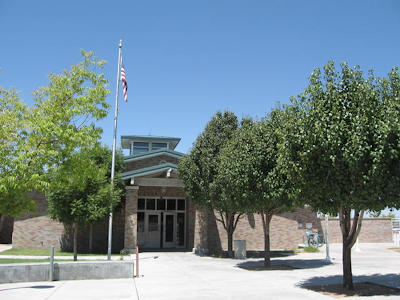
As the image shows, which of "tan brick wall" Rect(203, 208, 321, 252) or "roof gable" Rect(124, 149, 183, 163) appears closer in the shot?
"tan brick wall" Rect(203, 208, 321, 252)

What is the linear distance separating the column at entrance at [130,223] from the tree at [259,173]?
25.3 feet

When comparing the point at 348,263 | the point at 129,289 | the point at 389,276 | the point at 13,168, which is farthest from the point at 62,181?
the point at 389,276

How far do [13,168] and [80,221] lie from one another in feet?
27.7

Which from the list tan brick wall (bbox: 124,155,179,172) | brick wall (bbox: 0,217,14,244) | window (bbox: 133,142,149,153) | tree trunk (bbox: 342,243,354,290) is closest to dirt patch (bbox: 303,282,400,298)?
tree trunk (bbox: 342,243,354,290)

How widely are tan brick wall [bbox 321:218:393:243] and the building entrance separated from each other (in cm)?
1307

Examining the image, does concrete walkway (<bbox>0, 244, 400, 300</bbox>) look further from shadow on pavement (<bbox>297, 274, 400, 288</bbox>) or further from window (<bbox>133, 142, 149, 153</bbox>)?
window (<bbox>133, 142, 149, 153</bbox>)

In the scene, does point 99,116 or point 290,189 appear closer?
point 99,116

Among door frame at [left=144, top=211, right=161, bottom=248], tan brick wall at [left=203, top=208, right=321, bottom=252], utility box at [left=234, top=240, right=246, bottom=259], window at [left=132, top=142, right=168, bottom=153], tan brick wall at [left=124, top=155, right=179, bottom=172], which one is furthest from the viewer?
window at [left=132, top=142, right=168, bottom=153]

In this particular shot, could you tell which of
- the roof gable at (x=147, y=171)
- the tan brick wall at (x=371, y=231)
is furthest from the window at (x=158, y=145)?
the tan brick wall at (x=371, y=231)

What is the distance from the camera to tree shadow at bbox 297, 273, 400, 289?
35.9ft

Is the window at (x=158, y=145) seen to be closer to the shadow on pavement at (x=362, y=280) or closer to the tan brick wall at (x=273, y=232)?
the tan brick wall at (x=273, y=232)

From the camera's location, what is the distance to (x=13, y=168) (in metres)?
9.20

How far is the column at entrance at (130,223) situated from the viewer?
20547 millimetres

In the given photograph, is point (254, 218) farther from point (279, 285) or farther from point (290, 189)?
point (279, 285)
